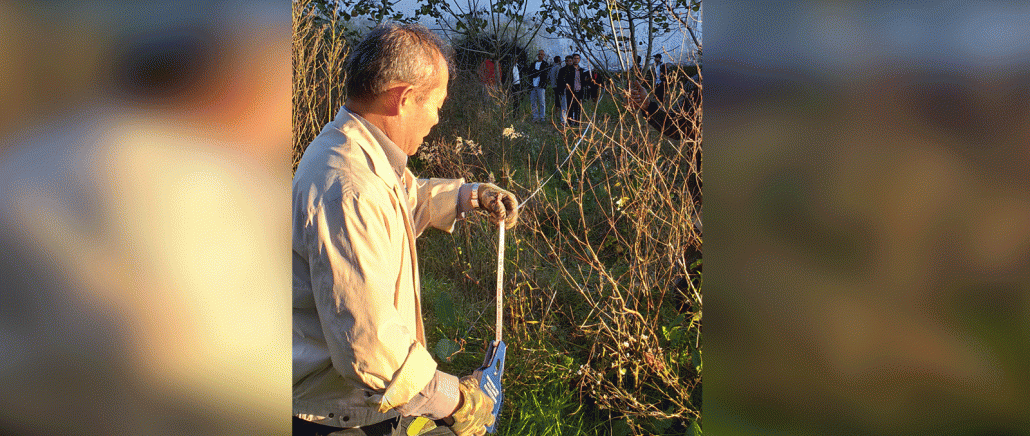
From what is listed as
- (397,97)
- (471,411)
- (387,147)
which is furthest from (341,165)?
(471,411)

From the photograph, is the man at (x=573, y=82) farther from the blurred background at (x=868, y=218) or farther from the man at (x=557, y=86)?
the blurred background at (x=868, y=218)

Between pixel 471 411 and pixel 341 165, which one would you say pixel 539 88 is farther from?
pixel 471 411

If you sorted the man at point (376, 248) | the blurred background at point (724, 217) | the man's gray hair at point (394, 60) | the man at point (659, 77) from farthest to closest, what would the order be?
the man at point (659, 77), the man's gray hair at point (394, 60), the man at point (376, 248), the blurred background at point (724, 217)

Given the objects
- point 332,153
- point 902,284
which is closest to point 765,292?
point 902,284

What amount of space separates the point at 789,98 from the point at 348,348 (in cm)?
136

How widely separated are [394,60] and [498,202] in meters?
0.50

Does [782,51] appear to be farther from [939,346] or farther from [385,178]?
[385,178]

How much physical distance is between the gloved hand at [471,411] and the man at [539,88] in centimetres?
81

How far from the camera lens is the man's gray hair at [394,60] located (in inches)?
86.3

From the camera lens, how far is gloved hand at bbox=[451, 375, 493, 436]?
224 centimetres

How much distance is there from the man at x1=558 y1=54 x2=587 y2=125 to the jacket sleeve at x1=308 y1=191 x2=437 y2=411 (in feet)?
2.11

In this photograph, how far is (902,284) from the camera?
2072mm

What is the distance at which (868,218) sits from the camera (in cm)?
208

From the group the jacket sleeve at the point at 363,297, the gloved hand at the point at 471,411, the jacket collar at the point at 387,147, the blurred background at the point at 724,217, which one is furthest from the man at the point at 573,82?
the gloved hand at the point at 471,411
